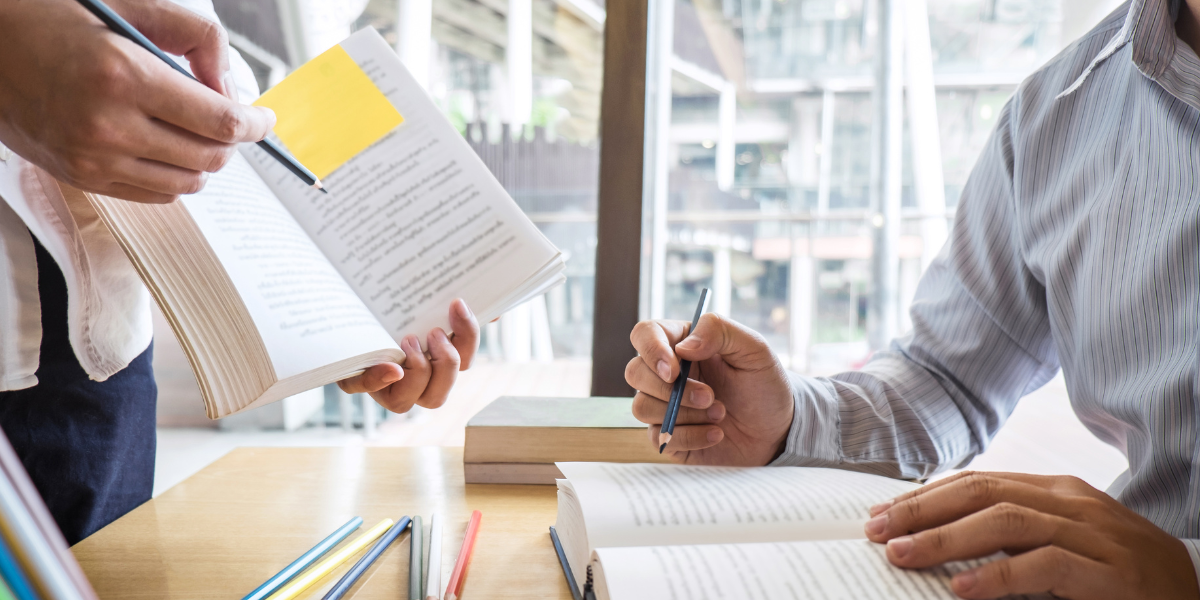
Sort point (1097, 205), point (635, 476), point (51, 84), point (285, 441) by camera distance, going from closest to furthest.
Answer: point (51, 84), point (635, 476), point (1097, 205), point (285, 441)

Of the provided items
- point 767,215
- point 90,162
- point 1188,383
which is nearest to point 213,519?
point 90,162

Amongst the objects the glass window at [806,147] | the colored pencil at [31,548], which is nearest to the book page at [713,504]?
the colored pencil at [31,548]

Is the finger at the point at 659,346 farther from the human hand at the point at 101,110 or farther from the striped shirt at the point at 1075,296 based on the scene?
the human hand at the point at 101,110

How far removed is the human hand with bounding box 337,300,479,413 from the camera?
2.04ft

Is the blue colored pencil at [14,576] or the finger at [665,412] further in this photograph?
the finger at [665,412]

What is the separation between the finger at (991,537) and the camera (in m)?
0.42

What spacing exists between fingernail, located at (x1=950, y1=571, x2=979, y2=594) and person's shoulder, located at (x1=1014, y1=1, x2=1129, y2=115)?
2.05 ft

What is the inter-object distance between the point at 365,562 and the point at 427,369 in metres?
0.20

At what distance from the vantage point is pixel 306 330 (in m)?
0.51

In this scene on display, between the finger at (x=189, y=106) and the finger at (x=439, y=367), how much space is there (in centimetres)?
25

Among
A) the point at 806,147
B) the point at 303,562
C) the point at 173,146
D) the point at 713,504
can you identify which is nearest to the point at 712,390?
the point at 713,504

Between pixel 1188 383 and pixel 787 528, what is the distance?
0.41 meters

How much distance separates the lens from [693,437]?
2.23ft

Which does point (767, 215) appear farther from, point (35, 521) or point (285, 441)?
point (35, 521)
